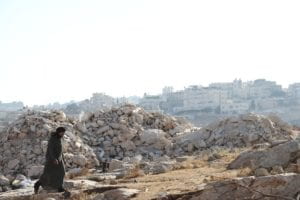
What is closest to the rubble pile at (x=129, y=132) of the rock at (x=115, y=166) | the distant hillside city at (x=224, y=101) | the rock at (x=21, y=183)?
the rock at (x=115, y=166)

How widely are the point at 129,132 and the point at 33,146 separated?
3.59 meters

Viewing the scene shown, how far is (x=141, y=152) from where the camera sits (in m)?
20.2

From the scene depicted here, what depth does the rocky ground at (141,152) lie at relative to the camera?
10.7 meters

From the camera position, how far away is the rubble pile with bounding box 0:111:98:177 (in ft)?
59.8

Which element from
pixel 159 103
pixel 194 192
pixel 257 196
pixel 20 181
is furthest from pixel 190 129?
pixel 159 103

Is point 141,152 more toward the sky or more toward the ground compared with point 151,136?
more toward the ground

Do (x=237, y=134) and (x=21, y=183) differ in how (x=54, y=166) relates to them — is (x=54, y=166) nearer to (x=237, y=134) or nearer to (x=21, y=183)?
(x=21, y=183)

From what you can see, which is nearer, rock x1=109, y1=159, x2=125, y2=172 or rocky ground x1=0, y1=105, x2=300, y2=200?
rocky ground x1=0, y1=105, x2=300, y2=200

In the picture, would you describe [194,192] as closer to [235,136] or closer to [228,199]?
[228,199]

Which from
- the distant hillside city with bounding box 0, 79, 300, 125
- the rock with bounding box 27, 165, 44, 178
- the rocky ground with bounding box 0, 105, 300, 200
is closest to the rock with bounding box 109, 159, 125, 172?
the rocky ground with bounding box 0, 105, 300, 200

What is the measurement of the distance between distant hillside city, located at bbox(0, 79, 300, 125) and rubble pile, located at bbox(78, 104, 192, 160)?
63493 millimetres

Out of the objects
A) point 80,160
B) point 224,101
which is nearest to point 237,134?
point 80,160

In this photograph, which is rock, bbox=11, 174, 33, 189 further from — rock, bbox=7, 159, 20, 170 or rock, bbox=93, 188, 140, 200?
rock, bbox=93, 188, 140, 200

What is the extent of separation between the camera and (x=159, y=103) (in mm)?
118312
